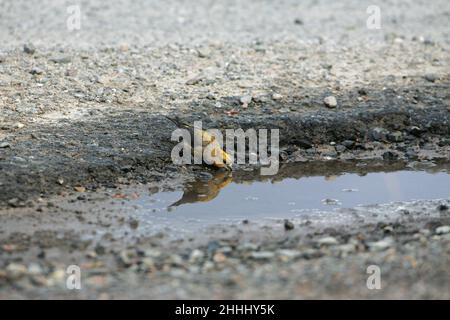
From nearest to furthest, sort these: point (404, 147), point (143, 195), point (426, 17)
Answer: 1. point (143, 195)
2. point (404, 147)
3. point (426, 17)

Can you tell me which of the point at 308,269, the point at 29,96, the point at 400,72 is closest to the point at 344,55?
the point at 400,72

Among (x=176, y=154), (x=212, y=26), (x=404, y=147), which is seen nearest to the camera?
(x=176, y=154)

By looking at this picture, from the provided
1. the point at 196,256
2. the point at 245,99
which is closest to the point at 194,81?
the point at 245,99

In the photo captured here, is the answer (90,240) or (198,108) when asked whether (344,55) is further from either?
(90,240)

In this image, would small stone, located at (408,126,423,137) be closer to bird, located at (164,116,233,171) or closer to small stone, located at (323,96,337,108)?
small stone, located at (323,96,337,108)

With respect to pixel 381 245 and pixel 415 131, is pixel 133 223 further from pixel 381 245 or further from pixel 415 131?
pixel 415 131

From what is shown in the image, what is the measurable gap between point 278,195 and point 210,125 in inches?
42.3

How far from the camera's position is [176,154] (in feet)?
23.0

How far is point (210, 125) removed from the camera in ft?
24.2

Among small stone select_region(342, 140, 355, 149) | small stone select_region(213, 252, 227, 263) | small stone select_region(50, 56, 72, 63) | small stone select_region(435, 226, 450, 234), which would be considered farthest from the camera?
small stone select_region(50, 56, 72, 63)

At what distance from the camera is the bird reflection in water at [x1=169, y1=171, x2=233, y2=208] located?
653 cm

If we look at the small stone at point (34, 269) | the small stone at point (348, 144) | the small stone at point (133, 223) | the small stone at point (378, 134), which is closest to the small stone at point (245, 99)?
the small stone at point (348, 144)

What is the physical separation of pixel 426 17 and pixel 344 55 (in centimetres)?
237

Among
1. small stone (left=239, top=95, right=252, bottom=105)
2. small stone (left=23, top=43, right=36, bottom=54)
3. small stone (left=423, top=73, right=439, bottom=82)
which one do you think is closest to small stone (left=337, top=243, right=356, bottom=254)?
small stone (left=239, top=95, right=252, bottom=105)
